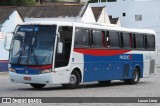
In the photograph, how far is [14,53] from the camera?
22375 mm

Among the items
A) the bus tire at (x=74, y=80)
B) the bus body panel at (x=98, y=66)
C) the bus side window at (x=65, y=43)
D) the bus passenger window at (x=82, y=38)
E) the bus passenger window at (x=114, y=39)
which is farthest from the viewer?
the bus passenger window at (x=114, y=39)

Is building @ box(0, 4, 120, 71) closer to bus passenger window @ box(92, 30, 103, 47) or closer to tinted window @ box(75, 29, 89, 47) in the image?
bus passenger window @ box(92, 30, 103, 47)

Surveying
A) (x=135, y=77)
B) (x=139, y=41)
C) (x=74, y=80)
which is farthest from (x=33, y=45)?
(x=139, y=41)

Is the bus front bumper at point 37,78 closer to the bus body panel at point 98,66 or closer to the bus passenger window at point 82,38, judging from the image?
the bus body panel at point 98,66

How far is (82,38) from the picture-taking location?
77.3ft

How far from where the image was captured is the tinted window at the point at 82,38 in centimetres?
2312

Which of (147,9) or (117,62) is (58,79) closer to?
(117,62)

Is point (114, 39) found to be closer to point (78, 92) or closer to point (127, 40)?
point (127, 40)

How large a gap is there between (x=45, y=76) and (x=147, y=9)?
52208 mm

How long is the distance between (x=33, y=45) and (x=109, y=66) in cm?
535

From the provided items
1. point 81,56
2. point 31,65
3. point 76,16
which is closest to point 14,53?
point 31,65

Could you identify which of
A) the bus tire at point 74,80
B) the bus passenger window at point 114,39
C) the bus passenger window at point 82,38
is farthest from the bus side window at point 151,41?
the bus tire at point 74,80

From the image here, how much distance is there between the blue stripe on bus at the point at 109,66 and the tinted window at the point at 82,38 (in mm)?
616

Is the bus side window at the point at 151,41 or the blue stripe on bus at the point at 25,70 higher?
the bus side window at the point at 151,41
